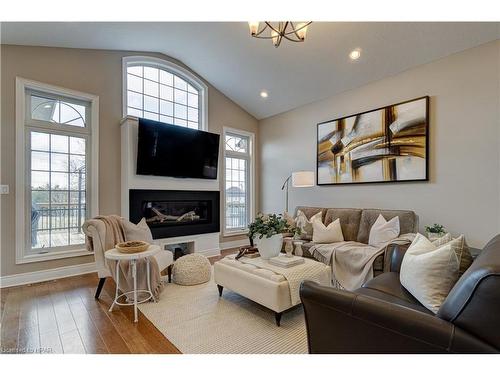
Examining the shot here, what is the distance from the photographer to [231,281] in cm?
261

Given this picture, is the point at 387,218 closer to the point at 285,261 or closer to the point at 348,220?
the point at 348,220

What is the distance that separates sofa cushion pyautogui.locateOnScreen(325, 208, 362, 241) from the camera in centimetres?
379

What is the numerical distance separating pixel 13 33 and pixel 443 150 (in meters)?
5.60

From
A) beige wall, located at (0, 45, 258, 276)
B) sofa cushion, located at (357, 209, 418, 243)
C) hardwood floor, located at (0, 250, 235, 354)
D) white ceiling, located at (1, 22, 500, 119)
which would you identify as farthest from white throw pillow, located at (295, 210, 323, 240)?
beige wall, located at (0, 45, 258, 276)

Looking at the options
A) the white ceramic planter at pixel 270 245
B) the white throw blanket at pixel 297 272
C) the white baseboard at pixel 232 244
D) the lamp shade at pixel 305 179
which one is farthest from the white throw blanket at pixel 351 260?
the white baseboard at pixel 232 244

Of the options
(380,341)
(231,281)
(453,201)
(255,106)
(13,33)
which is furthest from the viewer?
(255,106)

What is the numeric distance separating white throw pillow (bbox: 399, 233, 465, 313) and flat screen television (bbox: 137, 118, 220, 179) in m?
3.70

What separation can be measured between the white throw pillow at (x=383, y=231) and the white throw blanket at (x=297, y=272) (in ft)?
3.73

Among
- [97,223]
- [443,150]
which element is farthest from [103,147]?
[443,150]

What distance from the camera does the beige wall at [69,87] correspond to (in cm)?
317

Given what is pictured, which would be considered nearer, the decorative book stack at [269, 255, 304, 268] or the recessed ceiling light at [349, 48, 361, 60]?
the decorative book stack at [269, 255, 304, 268]

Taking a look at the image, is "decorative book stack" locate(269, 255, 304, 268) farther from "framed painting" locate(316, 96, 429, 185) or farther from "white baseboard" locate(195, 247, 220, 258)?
"white baseboard" locate(195, 247, 220, 258)
